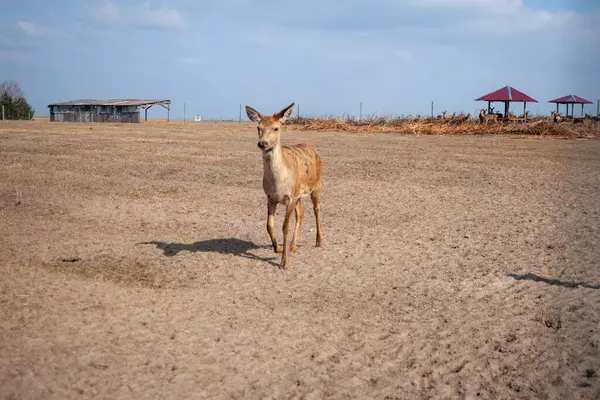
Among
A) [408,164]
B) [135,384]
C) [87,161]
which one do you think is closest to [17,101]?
[87,161]

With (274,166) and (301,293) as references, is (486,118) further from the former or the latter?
(301,293)

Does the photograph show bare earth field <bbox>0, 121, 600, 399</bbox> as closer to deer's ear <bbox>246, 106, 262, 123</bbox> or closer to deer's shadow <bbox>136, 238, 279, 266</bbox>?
deer's shadow <bbox>136, 238, 279, 266</bbox>

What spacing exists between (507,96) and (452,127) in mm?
8941

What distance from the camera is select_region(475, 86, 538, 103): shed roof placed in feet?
137

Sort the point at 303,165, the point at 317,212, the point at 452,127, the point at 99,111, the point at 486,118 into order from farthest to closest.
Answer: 1. the point at 99,111
2. the point at 486,118
3. the point at 452,127
4. the point at 317,212
5. the point at 303,165

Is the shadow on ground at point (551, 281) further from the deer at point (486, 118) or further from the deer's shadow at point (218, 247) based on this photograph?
the deer at point (486, 118)

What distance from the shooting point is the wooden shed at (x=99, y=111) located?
177 ft

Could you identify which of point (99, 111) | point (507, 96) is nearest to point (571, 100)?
point (507, 96)

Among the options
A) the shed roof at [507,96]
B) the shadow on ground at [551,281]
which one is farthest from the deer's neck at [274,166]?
the shed roof at [507,96]

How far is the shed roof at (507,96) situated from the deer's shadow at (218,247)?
36.0 metres

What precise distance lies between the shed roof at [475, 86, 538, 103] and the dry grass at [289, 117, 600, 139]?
4750 mm

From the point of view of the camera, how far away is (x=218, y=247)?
8.98 m

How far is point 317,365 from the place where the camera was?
5195mm

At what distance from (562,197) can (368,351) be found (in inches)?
355
